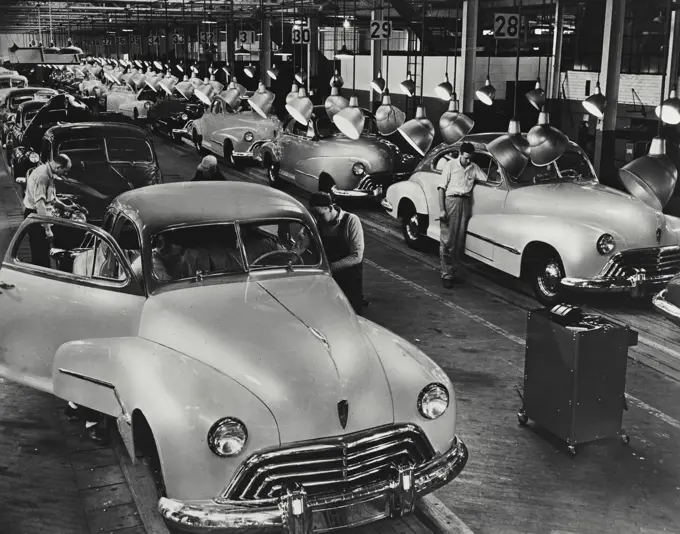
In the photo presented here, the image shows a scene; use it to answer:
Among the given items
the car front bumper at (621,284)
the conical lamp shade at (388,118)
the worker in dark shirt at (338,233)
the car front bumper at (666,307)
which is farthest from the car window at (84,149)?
the car front bumper at (666,307)

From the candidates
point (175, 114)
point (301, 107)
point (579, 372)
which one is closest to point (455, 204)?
point (301, 107)

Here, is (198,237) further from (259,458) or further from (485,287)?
(485,287)

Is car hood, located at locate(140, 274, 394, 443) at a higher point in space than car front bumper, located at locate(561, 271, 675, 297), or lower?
higher

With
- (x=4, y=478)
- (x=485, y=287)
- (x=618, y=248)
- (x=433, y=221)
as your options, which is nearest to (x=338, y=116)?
(x=433, y=221)

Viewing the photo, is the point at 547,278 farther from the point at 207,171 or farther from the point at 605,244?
the point at 207,171

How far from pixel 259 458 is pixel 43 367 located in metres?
2.41

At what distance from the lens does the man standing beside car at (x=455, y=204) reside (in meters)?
10.3

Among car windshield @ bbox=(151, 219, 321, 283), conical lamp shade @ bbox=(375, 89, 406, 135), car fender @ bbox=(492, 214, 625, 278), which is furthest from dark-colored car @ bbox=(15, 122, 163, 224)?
car windshield @ bbox=(151, 219, 321, 283)

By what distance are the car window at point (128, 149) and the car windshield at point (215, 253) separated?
728 centimetres

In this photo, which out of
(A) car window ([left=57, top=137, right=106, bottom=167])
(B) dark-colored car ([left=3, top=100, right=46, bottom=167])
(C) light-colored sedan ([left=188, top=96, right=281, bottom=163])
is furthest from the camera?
(C) light-colored sedan ([left=188, top=96, right=281, bottom=163])

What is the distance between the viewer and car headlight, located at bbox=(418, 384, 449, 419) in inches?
192

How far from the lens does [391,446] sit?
184 inches

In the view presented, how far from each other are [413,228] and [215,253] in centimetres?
695

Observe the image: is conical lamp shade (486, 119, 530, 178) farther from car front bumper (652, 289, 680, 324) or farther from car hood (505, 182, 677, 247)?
car front bumper (652, 289, 680, 324)
